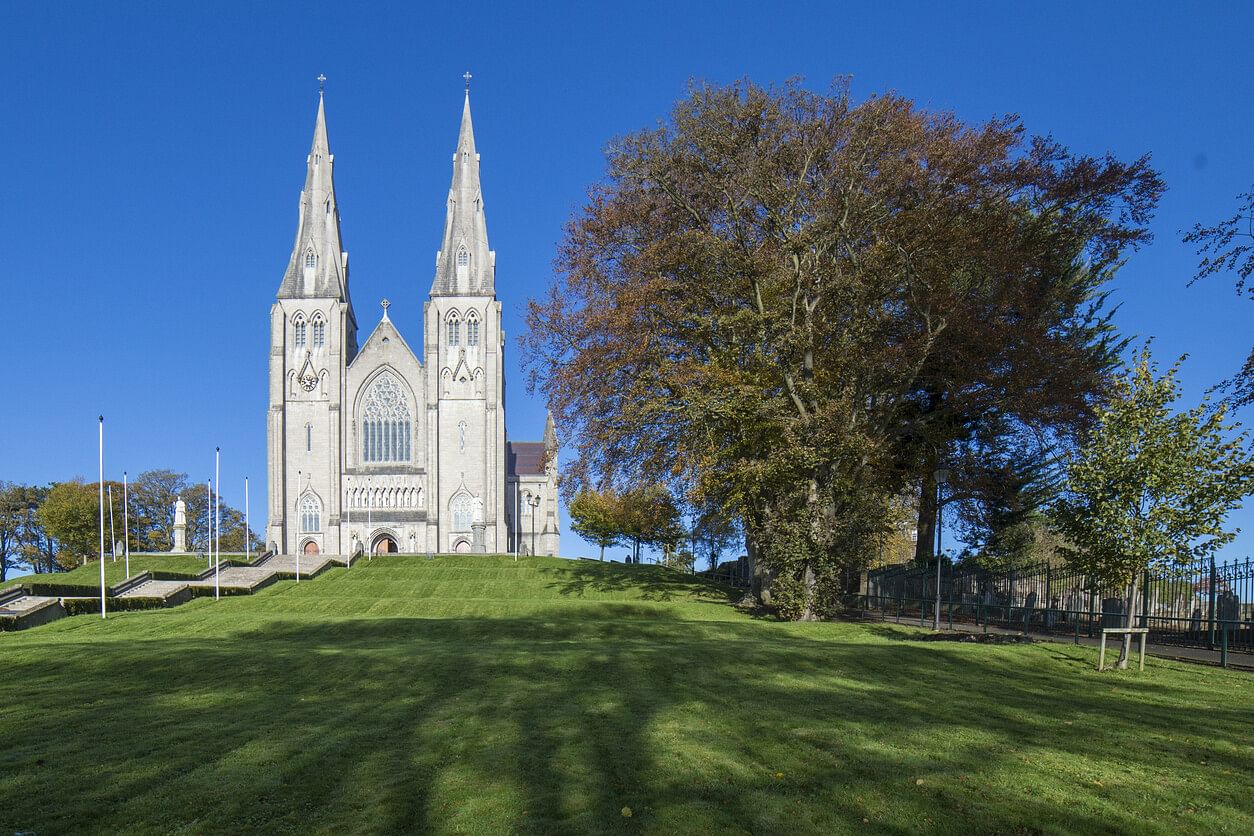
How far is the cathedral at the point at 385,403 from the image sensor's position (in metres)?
77.8

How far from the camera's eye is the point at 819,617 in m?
26.6

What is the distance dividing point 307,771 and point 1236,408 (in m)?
17.5

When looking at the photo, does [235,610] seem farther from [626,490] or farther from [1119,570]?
[1119,570]

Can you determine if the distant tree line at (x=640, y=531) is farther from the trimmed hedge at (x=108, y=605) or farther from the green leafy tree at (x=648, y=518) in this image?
the trimmed hedge at (x=108, y=605)

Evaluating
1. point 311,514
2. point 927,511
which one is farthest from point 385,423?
point 927,511

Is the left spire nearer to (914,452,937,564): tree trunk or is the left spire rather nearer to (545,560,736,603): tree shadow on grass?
(545,560,736,603): tree shadow on grass

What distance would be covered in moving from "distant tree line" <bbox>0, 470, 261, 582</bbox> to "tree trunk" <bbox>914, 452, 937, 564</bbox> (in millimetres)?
62641

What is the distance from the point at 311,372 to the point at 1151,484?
7246 centimetres

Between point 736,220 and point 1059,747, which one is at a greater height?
point 736,220

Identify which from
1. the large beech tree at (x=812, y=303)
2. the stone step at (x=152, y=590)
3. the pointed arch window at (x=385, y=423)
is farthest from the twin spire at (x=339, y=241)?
the large beech tree at (x=812, y=303)

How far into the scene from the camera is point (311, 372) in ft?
262

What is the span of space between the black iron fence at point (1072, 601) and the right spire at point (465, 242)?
53645mm

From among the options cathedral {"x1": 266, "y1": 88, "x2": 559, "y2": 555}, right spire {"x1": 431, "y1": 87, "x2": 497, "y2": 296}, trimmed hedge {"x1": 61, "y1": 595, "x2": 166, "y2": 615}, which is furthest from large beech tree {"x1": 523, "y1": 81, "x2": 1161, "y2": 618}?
right spire {"x1": 431, "y1": 87, "x2": 497, "y2": 296}

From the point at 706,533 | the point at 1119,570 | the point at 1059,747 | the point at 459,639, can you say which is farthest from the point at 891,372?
the point at 706,533
